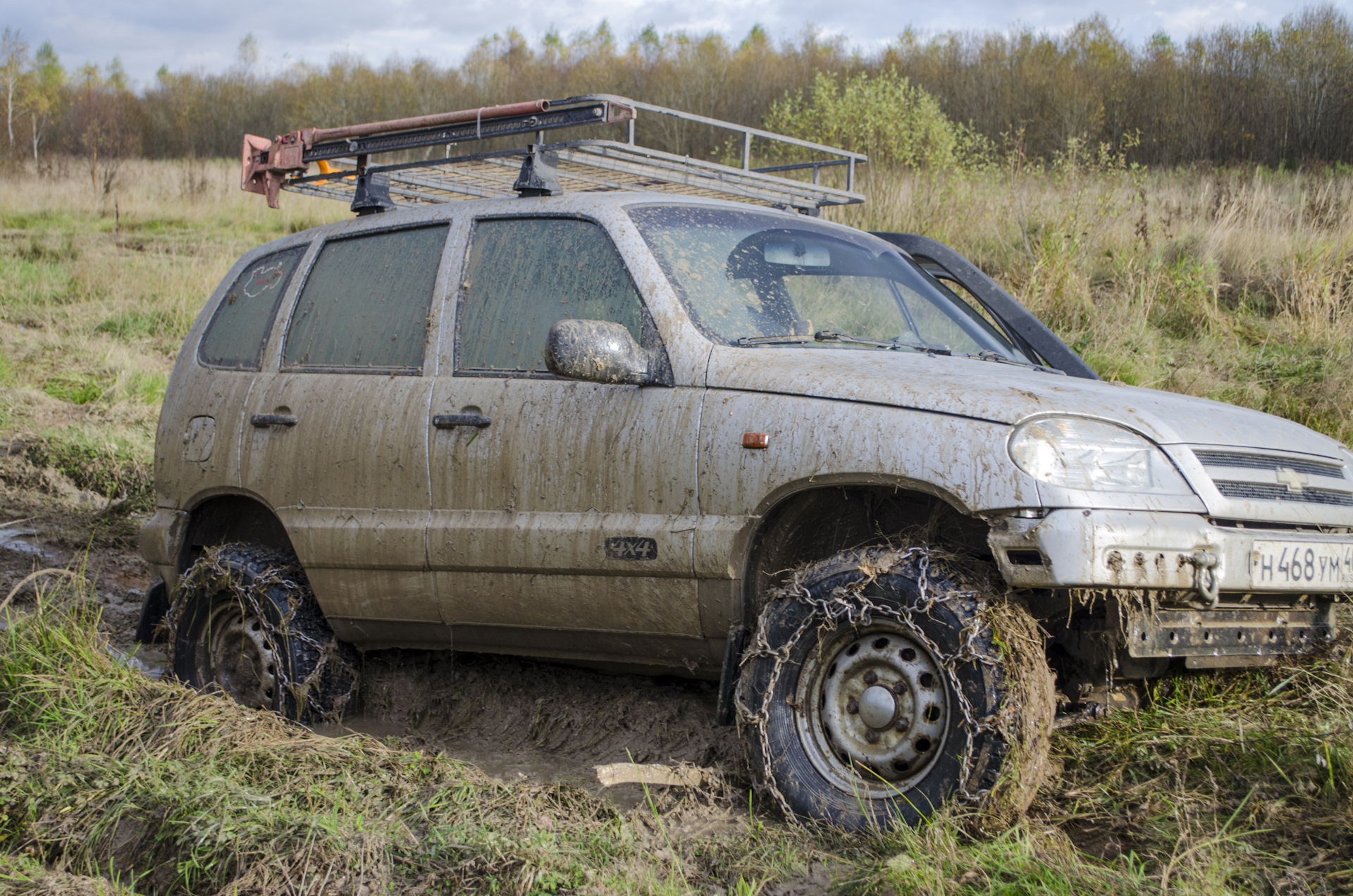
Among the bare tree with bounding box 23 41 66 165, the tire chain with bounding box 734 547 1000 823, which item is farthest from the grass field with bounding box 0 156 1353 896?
the bare tree with bounding box 23 41 66 165

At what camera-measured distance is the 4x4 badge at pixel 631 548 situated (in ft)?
10.3

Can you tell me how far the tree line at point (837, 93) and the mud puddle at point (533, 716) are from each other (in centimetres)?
775

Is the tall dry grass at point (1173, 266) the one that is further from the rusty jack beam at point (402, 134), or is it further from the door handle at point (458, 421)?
the door handle at point (458, 421)

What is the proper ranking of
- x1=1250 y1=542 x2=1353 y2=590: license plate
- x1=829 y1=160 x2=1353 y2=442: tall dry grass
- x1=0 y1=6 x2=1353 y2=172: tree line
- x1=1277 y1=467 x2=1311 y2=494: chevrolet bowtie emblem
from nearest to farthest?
1. x1=1250 y1=542 x2=1353 y2=590: license plate
2. x1=1277 y1=467 x2=1311 y2=494: chevrolet bowtie emblem
3. x1=829 y1=160 x2=1353 y2=442: tall dry grass
4. x1=0 y1=6 x2=1353 y2=172: tree line

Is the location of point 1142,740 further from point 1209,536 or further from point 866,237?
point 866,237

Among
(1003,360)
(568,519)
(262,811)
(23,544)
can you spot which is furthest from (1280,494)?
(23,544)

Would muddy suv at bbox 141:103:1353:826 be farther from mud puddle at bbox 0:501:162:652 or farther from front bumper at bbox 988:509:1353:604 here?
mud puddle at bbox 0:501:162:652

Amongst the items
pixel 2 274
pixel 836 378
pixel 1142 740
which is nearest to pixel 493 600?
pixel 836 378

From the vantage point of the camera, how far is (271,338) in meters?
4.19

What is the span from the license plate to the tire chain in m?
0.65

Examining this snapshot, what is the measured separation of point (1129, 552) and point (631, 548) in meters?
1.33

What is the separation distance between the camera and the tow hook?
98.4 inches

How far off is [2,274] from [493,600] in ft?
43.5

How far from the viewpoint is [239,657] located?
4090mm
